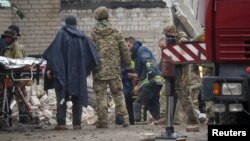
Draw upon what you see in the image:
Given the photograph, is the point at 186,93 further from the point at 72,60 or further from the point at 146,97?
the point at 72,60

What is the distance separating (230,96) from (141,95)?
6.08 metres

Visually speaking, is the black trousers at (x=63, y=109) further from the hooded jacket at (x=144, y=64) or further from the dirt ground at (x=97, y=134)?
the hooded jacket at (x=144, y=64)

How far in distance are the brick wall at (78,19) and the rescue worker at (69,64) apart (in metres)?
6.07

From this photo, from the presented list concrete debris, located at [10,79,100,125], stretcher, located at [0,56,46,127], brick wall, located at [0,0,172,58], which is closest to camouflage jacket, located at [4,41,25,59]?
stretcher, located at [0,56,46,127]

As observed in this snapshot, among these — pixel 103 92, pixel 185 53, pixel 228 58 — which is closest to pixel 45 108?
pixel 103 92

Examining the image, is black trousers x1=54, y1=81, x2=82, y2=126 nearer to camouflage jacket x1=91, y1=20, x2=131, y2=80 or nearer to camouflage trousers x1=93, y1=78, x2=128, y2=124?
camouflage trousers x1=93, y1=78, x2=128, y2=124

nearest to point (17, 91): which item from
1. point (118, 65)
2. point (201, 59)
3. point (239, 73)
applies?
point (118, 65)

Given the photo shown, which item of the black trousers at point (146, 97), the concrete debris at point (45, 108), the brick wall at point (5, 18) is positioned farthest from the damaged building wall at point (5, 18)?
the black trousers at point (146, 97)

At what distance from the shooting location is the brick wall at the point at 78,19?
20.5 meters

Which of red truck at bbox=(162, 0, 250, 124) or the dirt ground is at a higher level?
red truck at bbox=(162, 0, 250, 124)

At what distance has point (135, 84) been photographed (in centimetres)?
1619

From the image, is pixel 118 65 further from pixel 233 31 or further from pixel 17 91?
pixel 233 31

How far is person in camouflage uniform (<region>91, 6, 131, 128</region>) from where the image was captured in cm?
1439

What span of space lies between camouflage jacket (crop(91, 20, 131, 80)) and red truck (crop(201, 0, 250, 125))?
14.2 ft
